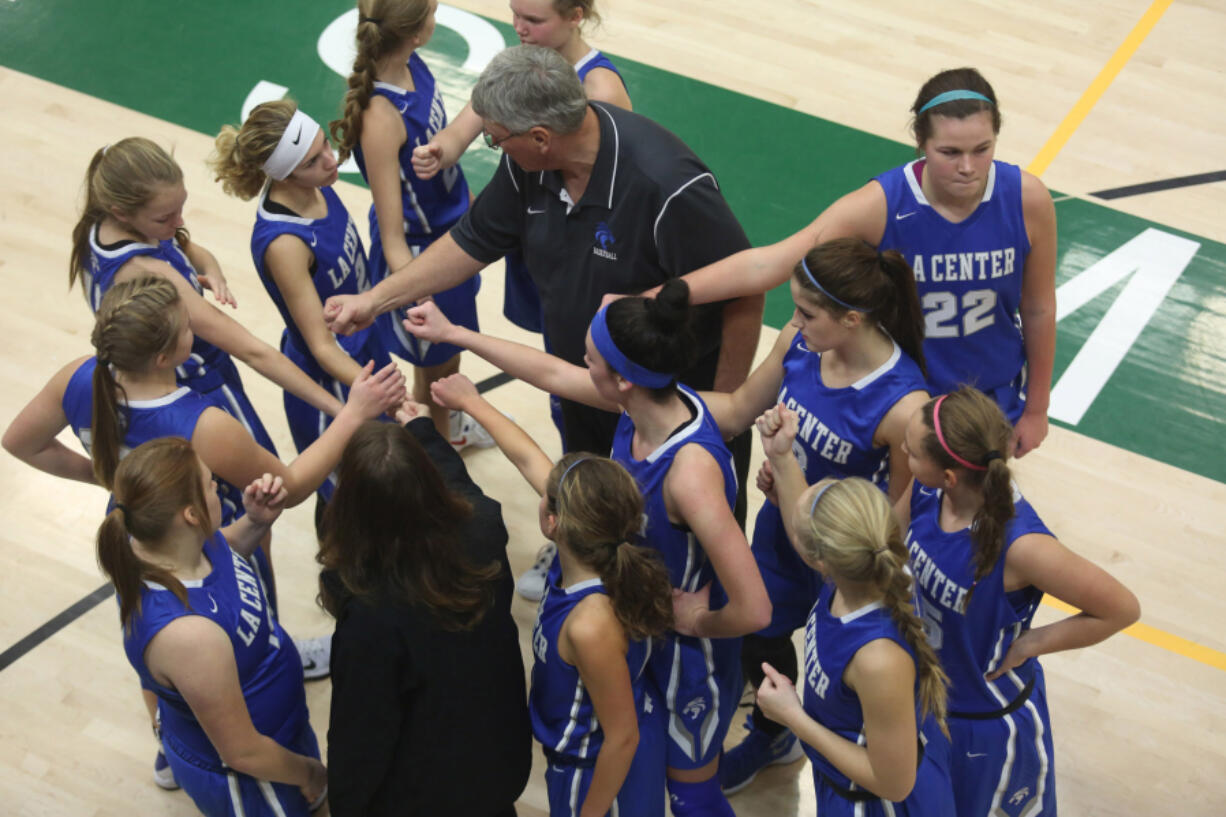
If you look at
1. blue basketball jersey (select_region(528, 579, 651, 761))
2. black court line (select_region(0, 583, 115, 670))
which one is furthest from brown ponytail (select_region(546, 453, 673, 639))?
black court line (select_region(0, 583, 115, 670))

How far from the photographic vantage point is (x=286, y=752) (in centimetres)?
280

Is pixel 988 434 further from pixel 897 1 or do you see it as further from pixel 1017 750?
pixel 897 1

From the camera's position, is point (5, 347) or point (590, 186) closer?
point (590, 186)

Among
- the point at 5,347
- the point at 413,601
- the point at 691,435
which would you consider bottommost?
the point at 5,347

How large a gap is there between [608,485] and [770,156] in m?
4.01

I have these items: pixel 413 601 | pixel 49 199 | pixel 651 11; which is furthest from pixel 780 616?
pixel 651 11

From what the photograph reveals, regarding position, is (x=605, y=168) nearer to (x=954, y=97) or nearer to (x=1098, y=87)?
(x=954, y=97)

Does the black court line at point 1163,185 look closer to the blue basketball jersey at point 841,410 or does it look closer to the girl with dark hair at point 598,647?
the blue basketball jersey at point 841,410

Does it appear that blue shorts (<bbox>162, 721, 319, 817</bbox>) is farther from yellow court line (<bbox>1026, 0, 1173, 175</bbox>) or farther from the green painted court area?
yellow court line (<bbox>1026, 0, 1173, 175</bbox>)

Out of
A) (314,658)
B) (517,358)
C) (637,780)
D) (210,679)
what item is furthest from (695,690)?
(314,658)

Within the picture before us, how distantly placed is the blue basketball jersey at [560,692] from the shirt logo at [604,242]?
95cm

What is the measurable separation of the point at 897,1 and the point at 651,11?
155 centimetres

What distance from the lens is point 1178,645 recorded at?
12.8 feet

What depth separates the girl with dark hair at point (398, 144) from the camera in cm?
369
